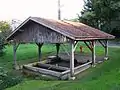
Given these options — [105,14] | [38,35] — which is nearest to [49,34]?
[38,35]

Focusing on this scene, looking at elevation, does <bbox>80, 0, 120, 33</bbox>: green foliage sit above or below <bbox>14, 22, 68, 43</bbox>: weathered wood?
above

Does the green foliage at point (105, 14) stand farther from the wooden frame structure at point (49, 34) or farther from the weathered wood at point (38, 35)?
Answer: the weathered wood at point (38, 35)

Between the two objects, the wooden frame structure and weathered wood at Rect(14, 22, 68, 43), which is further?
weathered wood at Rect(14, 22, 68, 43)

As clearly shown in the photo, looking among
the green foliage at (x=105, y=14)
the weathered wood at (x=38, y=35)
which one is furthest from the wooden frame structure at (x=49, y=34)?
the green foliage at (x=105, y=14)

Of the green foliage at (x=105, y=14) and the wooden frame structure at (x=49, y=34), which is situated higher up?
the green foliage at (x=105, y=14)

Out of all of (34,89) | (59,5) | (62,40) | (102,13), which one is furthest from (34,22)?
(59,5)

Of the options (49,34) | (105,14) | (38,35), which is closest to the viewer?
(49,34)

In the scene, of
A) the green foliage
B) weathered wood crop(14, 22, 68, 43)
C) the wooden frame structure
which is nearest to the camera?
the wooden frame structure

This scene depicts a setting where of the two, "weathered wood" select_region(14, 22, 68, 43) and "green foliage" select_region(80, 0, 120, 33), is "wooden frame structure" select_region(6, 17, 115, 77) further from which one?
"green foliage" select_region(80, 0, 120, 33)

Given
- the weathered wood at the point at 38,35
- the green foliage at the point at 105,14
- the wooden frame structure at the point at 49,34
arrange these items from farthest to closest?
1. the green foliage at the point at 105,14
2. the weathered wood at the point at 38,35
3. the wooden frame structure at the point at 49,34

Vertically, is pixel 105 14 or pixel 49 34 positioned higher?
pixel 105 14

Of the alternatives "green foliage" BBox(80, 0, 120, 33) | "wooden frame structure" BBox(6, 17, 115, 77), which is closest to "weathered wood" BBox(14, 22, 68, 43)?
"wooden frame structure" BBox(6, 17, 115, 77)

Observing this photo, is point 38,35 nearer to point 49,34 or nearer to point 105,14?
point 49,34

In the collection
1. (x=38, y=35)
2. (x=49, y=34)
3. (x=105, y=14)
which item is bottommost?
(x=38, y=35)
